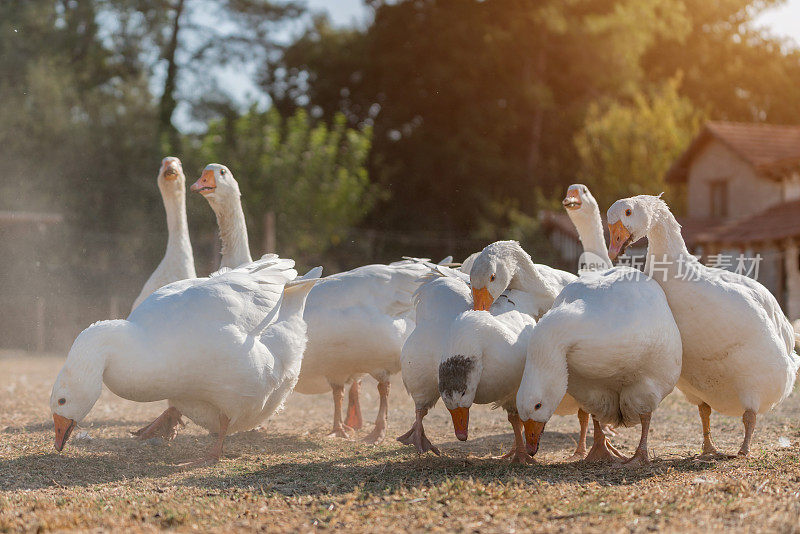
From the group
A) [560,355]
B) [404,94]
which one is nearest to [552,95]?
[404,94]

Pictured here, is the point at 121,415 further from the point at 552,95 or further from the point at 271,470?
the point at 552,95

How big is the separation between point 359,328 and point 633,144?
66.5 feet

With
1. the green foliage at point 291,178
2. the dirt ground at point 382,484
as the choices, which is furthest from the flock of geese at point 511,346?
the green foliage at point 291,178

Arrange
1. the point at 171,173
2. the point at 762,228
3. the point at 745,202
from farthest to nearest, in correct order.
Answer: the point at 745,202 → the point at 762,228 → the point at 171,173

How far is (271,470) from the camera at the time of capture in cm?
542

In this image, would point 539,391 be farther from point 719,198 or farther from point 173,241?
point 719,198

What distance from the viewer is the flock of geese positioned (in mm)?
5105

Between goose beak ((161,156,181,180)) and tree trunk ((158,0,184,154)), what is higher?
tree trunk ((158,0,184,154))

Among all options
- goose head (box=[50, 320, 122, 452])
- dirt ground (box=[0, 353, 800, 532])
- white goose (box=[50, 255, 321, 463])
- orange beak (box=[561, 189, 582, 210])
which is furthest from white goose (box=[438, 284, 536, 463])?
orange beak (box=[561, 189, 582, 210])

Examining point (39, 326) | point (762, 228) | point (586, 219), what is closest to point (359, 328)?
point (586, 219)

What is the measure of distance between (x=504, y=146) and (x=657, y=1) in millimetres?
7452

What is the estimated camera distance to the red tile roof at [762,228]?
755 inches

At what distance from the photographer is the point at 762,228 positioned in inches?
801

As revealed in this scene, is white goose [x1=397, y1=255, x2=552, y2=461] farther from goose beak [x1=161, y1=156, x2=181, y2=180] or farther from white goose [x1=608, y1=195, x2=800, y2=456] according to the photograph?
goose beak [x1=161, y1=156, x2=181, y2=180]
